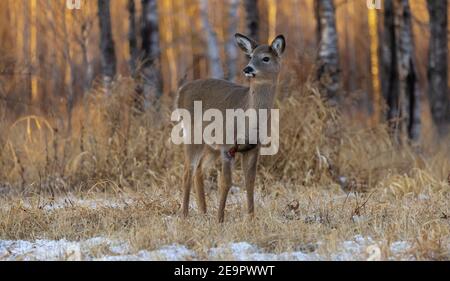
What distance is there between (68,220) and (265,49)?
8.38 ft

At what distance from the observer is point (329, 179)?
10.5 m

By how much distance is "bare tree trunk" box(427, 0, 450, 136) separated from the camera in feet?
55.1

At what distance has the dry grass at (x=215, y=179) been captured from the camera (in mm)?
7383

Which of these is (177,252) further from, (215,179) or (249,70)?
(215,179)

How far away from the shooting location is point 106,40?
15594mm

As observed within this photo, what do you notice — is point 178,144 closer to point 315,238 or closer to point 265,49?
point 265,49

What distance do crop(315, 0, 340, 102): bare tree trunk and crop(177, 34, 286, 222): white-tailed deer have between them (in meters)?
3.43

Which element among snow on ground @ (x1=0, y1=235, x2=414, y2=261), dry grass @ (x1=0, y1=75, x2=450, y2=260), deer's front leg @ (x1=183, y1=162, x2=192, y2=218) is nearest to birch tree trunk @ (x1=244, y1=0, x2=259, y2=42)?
dry grass @ (x1=0, y1=75, x2=450, y2=260)

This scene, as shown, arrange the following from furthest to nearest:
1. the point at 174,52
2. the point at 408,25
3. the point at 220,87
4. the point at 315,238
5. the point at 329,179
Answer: the point at 174,52 < the point at 408,25 < the point at 329,179 < the point at 220,87 < the point at 315,238

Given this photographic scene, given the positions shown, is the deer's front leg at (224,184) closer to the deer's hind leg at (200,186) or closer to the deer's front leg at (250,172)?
the deer's front leg at (250,172)

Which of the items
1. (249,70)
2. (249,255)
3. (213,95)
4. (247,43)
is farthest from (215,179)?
(249,255)

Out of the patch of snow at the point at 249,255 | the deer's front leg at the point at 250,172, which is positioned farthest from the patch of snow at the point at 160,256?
the deer's front leg at the point at 250,172

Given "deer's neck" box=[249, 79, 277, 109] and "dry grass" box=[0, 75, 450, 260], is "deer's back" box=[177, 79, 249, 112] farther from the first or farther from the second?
"dry grass" box=[0, 75, 450, 260]
